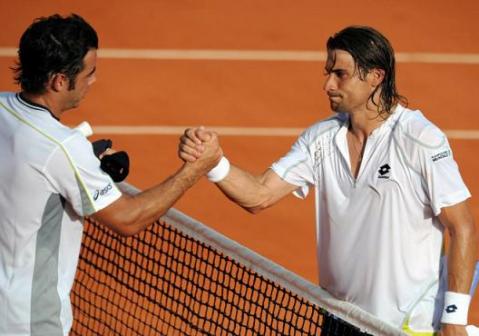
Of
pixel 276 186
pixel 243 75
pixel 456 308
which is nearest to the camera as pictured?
pixel 456 308

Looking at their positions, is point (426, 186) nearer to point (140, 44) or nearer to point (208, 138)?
point (208, 138)

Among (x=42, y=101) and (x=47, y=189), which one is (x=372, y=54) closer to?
(x=42, y=101)

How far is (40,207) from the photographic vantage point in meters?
4.59

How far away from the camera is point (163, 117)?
12.2 m

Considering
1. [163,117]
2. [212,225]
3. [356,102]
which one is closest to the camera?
[356,102]

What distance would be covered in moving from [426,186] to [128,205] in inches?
56.1

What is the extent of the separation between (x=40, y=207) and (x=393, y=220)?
67.0 inches

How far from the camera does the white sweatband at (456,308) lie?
16.7 feet

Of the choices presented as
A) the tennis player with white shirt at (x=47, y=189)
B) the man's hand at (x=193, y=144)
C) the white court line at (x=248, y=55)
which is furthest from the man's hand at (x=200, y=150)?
the white court line at (x=248, y=55)

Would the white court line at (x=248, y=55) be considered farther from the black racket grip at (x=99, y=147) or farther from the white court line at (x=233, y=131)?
the black racket grip at (x=99, y=147)

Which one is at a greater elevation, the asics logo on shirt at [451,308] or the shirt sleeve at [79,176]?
the shirt sleeve at [79,176]

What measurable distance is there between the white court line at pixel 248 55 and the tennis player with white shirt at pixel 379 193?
738 centimetres

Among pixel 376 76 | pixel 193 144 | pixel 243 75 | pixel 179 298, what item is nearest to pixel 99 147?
pixel 193 144

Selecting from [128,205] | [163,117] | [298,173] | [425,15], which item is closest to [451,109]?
[425,15]
